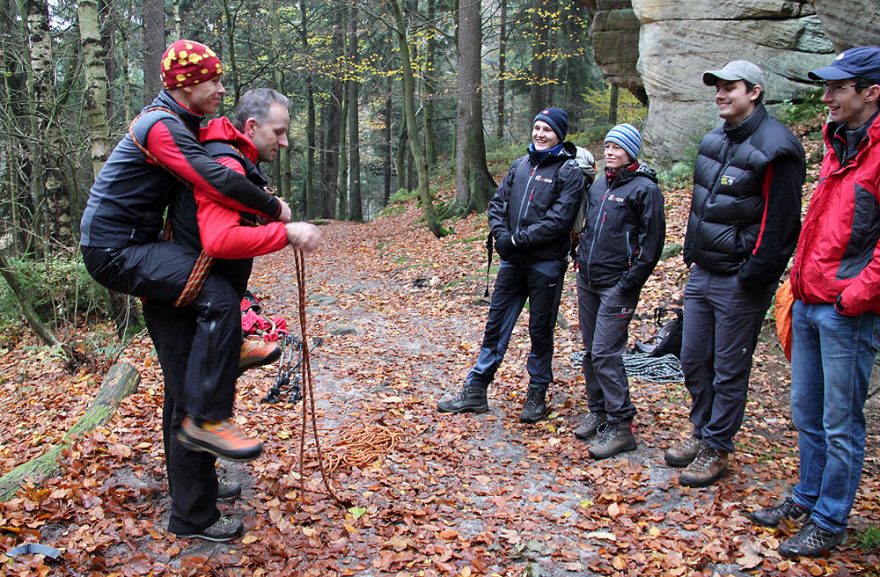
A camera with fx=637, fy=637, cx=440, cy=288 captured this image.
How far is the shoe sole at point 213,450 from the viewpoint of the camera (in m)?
3.03

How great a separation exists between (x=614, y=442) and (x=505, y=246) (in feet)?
5.75

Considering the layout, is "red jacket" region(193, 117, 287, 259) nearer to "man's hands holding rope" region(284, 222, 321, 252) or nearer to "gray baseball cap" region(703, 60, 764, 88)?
"man's hands holding rope" region(284, 222, 321, 252)

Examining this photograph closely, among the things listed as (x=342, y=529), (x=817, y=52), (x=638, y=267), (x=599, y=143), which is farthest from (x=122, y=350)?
(x=599, y=143)

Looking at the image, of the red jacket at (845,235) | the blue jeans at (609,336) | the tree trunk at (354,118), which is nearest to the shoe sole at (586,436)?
the blue jeans at (609,336)

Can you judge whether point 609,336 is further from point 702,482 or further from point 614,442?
point 702,482

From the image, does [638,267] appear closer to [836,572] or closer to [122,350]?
[836,572]

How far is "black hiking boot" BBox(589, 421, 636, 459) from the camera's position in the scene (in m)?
4.83

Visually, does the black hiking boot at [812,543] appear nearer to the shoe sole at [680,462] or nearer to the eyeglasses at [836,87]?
the shoe sole at [680,462]

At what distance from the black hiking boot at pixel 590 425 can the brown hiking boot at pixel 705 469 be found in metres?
0.89

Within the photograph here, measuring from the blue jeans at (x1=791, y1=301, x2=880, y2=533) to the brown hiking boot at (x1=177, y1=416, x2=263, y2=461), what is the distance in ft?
9.83

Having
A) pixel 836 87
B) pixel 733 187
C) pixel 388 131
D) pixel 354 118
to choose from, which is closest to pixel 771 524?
pixel 733 187

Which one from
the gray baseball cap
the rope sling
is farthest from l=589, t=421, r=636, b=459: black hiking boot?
the rope sling

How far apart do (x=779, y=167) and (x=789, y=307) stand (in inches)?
32.7

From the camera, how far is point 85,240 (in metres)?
3.06
